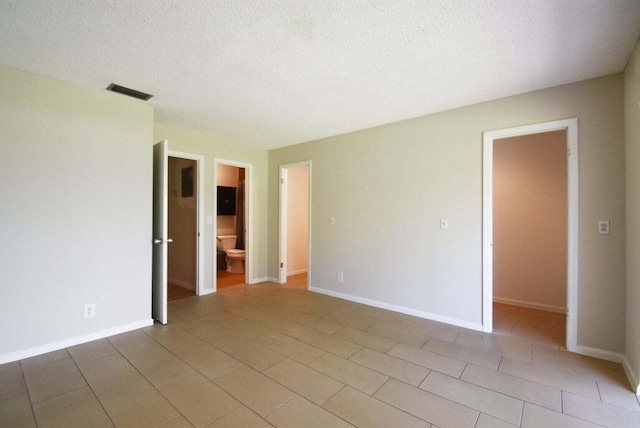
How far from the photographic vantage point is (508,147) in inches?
157

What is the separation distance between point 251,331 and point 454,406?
193cm

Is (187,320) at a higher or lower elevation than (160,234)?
lower

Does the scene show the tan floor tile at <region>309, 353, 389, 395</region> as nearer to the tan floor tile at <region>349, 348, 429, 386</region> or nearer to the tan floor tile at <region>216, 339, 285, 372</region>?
the tan floor tile at <region>349, 348, 429, 386</region>

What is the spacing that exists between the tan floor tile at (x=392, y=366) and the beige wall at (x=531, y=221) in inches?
101

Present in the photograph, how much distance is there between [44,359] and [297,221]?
398 cm

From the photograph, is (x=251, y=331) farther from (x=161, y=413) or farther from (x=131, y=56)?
(x=131, y=56)

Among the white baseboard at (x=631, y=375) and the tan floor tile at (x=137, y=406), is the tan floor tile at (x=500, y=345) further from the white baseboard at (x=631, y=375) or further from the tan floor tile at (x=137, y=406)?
the tan floor tile at (x=137, y=406)

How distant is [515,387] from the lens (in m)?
2.00

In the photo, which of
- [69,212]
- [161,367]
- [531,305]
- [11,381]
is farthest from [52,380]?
[531,305]

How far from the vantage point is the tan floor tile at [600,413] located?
1654 mm

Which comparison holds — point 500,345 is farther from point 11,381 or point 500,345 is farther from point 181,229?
point 181,229

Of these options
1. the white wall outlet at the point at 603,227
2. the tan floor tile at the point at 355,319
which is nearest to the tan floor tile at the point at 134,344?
the tan floor tile at the point at 355,319

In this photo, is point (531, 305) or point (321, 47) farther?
point (531, 305)

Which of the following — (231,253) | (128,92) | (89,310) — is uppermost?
(128,92)
